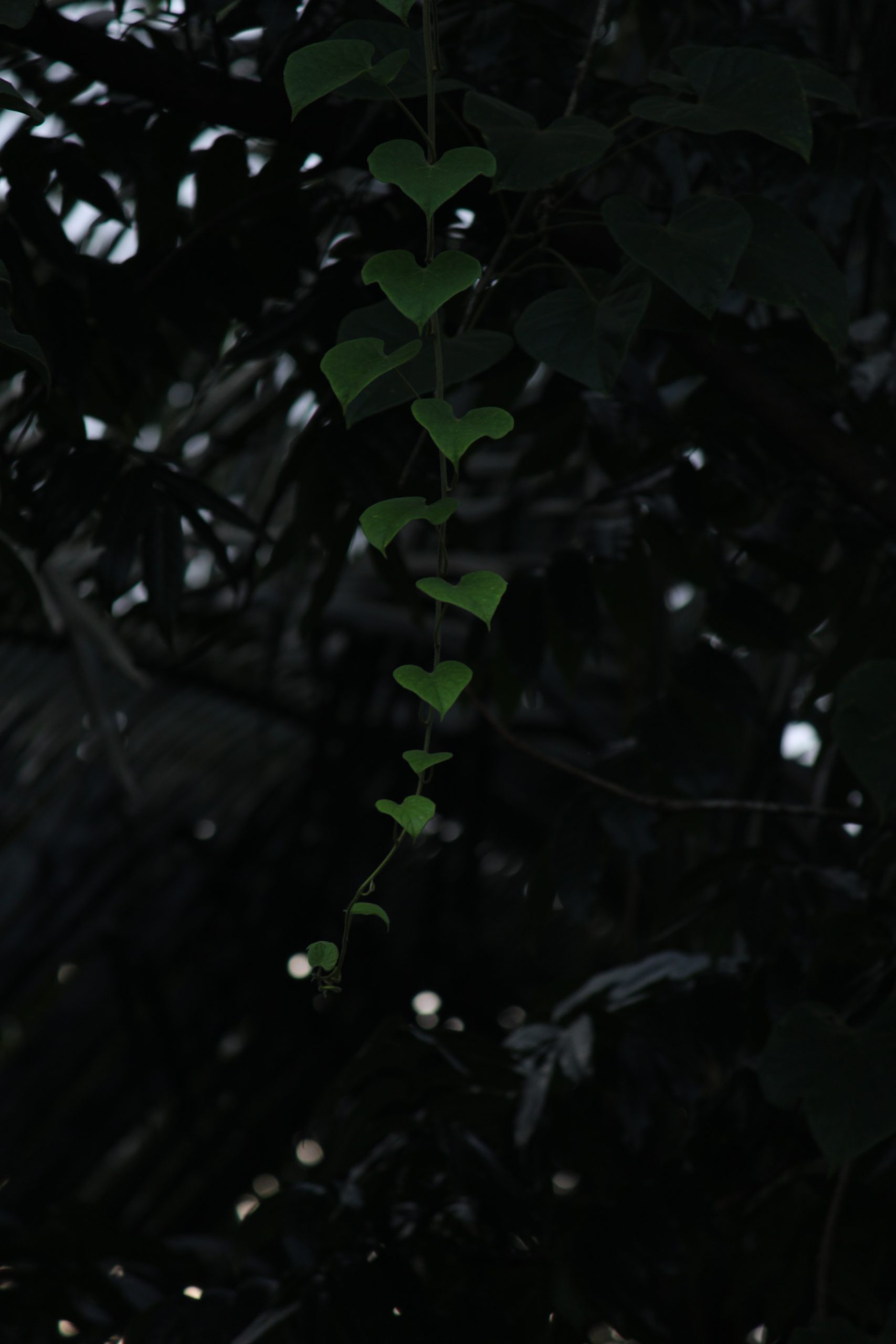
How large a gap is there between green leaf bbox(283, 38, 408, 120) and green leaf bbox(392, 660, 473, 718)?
0.65 ft

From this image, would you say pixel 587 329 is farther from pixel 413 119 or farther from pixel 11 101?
pixel 11 101

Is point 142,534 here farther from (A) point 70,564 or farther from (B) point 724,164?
(A) point 70,564

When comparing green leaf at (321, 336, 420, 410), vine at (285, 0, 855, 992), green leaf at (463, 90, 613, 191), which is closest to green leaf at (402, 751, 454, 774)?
vine at (285, 0, 855, 992)

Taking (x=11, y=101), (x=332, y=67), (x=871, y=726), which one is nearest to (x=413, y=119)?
(x=332, y=67)

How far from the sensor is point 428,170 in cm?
39

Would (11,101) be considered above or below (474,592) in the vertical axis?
above

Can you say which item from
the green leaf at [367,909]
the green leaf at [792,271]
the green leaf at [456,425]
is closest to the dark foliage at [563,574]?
the green leaf at [792,271]

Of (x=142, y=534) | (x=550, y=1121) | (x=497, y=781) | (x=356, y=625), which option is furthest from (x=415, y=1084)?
(x=497, y=781)

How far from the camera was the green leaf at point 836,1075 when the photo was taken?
20.6 inches

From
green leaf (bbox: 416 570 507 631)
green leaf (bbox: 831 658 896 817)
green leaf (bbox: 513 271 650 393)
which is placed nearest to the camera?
green leaf (bbox: 416 570 507 631)

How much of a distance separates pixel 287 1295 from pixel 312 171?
0.63 meters

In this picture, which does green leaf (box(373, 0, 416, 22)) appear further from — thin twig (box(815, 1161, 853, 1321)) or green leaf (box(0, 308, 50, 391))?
thin twig (box(815, 1161, 853, 1321))

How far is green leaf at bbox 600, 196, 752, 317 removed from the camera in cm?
45

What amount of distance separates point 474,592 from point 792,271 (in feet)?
0.74
